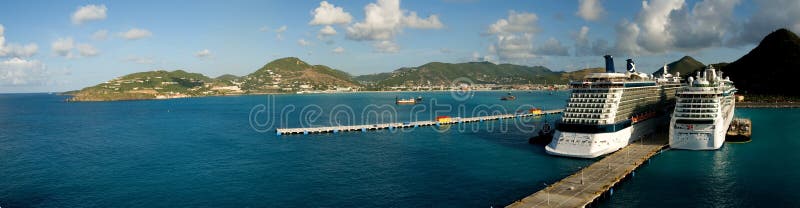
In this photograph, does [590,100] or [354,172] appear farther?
[590,100]

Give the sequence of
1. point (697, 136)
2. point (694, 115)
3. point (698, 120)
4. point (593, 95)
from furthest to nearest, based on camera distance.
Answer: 1. point (593, 95)
2. point (697, 136)
3. point (694, 115)
4. point (698, 120)

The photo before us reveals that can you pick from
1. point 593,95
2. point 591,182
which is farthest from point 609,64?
point 591,182

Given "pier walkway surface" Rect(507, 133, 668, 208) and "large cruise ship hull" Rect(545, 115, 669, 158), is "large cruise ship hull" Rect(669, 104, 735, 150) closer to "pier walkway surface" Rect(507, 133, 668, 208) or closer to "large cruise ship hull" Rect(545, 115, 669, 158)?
"pier walkway surface" Rect(507, 133, 668, 208)

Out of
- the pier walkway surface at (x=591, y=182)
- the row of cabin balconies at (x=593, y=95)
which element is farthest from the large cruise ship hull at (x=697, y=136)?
the row of cabin balconies at (x=593, y=95)

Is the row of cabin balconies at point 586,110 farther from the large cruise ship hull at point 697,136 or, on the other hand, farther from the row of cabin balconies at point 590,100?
the large cruise ship hull at point 697,136

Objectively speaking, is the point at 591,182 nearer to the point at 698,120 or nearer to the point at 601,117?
the point at 601,117
